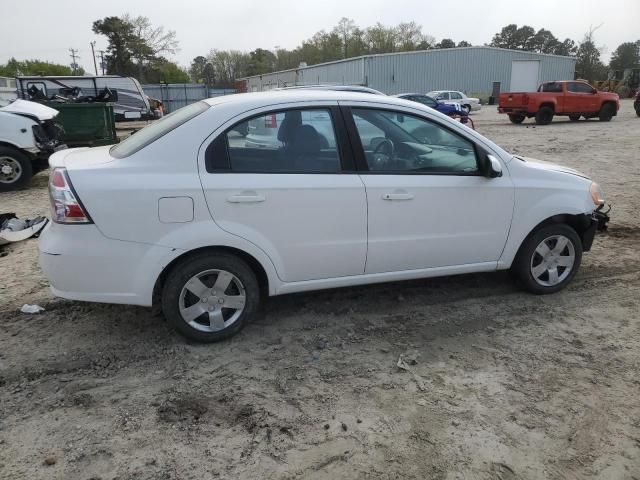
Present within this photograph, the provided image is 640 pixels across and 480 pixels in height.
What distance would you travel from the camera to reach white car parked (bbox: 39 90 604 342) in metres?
3.26

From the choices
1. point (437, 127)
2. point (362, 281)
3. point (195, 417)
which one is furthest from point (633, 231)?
point (195, 417)

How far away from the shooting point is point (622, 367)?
3.38m

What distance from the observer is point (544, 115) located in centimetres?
2252

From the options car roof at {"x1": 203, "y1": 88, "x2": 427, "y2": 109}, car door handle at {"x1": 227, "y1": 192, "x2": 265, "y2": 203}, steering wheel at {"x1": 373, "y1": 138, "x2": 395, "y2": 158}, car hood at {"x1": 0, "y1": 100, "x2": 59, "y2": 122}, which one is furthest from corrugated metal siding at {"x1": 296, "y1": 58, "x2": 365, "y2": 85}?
car door handle at {"x1": 227, "y1": 192, "x2": 265, "y2": 203}

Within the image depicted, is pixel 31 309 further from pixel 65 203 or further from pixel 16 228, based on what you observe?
pixel 16 228

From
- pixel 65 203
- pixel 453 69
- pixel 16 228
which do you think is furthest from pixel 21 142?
pixel 453 69

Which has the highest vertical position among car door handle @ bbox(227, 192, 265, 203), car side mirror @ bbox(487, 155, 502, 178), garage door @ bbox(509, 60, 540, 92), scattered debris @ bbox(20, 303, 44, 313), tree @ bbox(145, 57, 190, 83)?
tree @ bbox(145, 57, 190, 83)

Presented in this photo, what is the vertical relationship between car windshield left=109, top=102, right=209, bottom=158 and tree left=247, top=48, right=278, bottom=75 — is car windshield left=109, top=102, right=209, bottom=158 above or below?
below

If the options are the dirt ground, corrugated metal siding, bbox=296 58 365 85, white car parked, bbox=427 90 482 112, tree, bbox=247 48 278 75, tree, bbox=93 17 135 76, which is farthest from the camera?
tree, bbox=247 48 278 75

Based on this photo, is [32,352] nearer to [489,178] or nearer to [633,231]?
[489,178]

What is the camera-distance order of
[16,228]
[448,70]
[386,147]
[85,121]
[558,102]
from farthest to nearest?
[448,70] < [558,102] < [85,121] < [16,228] < [386,147]

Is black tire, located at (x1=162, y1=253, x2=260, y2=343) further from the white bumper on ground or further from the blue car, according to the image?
the blue car

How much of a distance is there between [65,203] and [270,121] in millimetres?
1428

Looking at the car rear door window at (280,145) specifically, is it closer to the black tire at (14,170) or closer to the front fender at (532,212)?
the front fender at (532,212)
